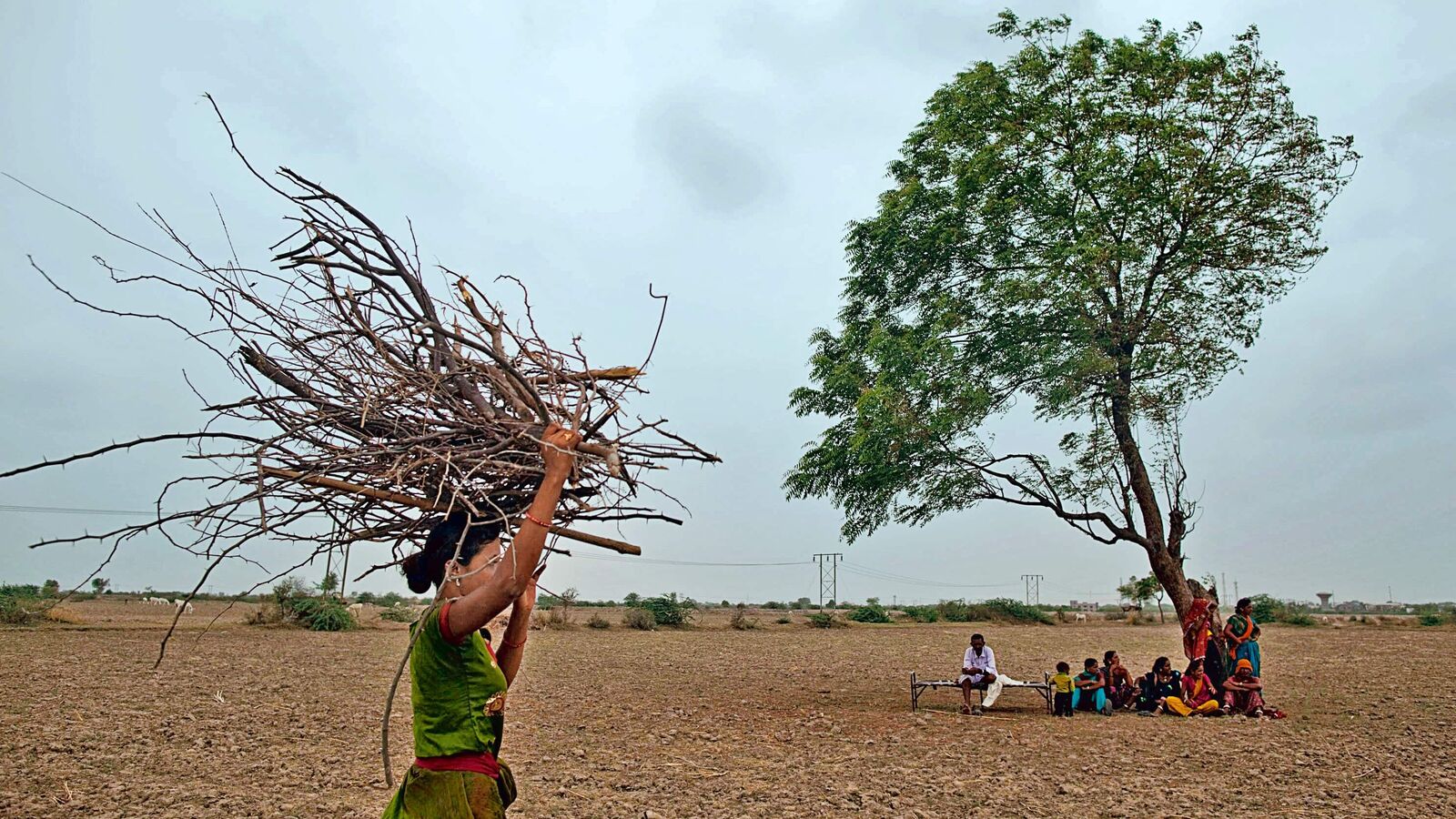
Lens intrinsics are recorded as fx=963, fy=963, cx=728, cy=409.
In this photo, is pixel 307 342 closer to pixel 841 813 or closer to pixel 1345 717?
pixel 841 813

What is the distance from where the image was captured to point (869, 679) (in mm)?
19109

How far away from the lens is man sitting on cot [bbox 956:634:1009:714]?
14359 mm

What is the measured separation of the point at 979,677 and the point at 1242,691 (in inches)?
147

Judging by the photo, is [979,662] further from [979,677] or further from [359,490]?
[359,490]

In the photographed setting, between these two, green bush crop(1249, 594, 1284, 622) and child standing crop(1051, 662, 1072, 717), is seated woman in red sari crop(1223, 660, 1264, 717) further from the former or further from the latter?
green bush crop(1249, 594, 1284, 622)

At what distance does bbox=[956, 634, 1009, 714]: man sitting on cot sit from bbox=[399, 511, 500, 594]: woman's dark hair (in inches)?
482

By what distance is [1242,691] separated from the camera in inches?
553

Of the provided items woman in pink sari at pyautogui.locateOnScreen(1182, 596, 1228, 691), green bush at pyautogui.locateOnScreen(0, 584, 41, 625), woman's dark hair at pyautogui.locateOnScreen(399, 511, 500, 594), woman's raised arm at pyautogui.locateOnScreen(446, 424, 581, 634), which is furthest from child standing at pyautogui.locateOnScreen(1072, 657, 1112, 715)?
green bush at pyautogui.locateOnScreen(0, 584, 41, 625)

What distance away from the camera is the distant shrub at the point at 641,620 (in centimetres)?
4144

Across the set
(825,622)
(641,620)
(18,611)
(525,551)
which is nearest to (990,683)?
(525,551)

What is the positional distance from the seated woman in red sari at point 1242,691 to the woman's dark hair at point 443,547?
1393 centimetres

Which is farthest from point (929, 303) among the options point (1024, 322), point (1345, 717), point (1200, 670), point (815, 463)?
point (1345, 717)

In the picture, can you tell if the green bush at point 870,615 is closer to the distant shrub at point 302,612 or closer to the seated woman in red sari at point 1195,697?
the distant shrub at point 302,612

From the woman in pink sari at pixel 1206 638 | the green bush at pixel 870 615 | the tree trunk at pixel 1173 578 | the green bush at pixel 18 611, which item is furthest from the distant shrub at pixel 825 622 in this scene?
the woman in pink sari at pixel 1206 638
